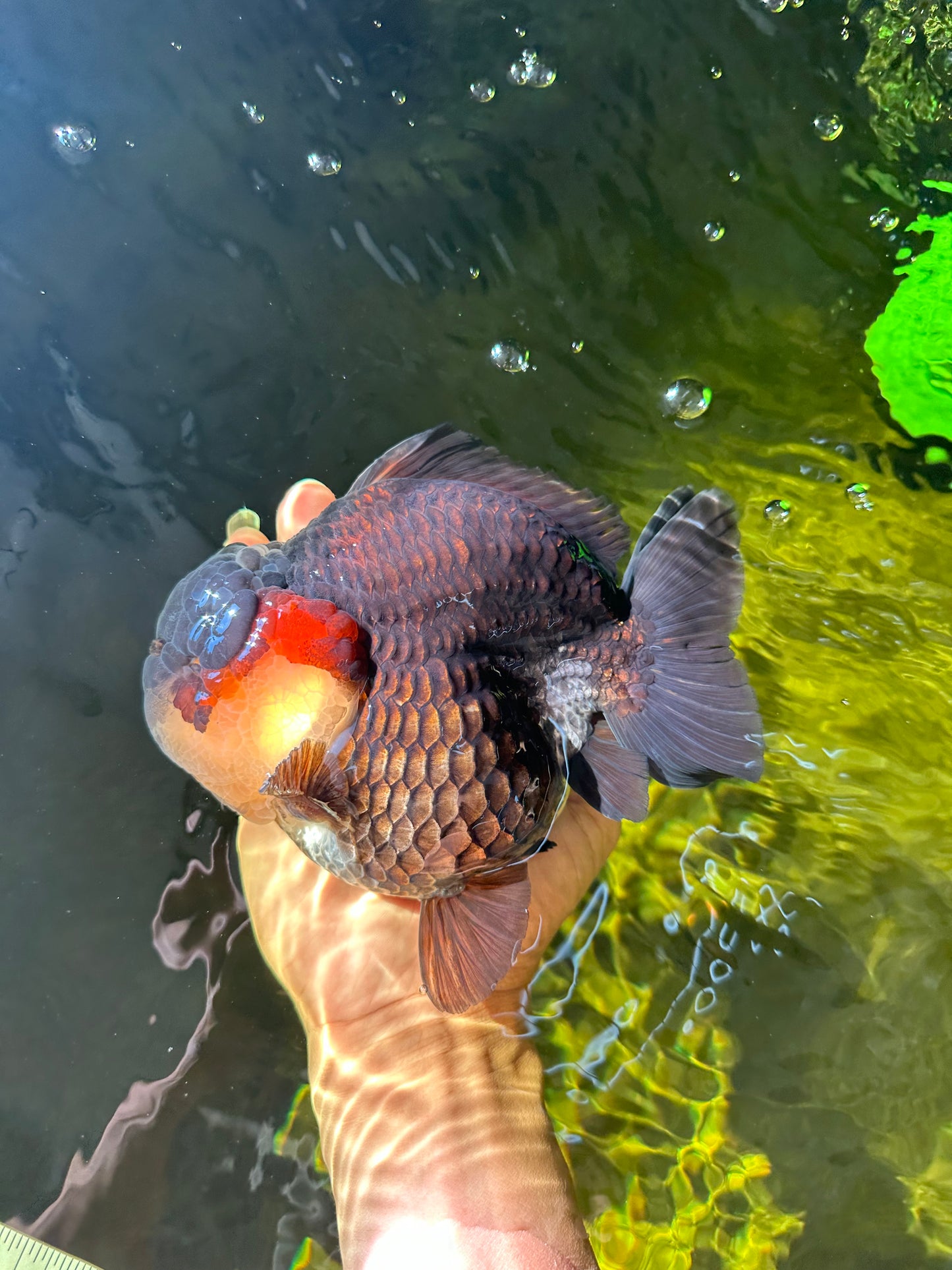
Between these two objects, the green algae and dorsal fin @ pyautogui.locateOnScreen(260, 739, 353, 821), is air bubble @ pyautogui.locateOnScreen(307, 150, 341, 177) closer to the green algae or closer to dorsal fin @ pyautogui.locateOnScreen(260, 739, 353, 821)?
the green algae

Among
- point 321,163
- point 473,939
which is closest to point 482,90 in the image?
point 321,163

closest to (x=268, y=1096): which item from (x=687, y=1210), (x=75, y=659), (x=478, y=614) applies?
(x=687, y=1210)

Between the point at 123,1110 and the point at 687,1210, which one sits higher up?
the point at 123,1110

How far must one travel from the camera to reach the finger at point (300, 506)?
1.78 meters

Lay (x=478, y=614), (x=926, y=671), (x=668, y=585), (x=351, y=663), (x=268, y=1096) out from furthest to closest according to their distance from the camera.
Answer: (x=926, y=671), (x=268, y=1096), (x=668, y=585), (x=478, y=614), (x=351, y=663)

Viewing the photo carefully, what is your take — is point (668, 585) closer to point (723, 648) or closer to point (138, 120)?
point (723, 648)

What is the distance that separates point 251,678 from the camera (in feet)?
3.50

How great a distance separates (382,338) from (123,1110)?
1.86 m

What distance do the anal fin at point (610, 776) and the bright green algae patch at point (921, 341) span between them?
1.40 meters

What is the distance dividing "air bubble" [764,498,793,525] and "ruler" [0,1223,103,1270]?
220 cm

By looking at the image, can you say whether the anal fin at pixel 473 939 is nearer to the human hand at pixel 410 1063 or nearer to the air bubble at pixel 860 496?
the human hand at pixel 410 1063

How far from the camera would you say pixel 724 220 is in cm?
213

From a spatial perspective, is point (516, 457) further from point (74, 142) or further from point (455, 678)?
point (74, 142)

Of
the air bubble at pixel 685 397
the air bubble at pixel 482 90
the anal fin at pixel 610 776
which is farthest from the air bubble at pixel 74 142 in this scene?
the anal fin at pixel 610 776
